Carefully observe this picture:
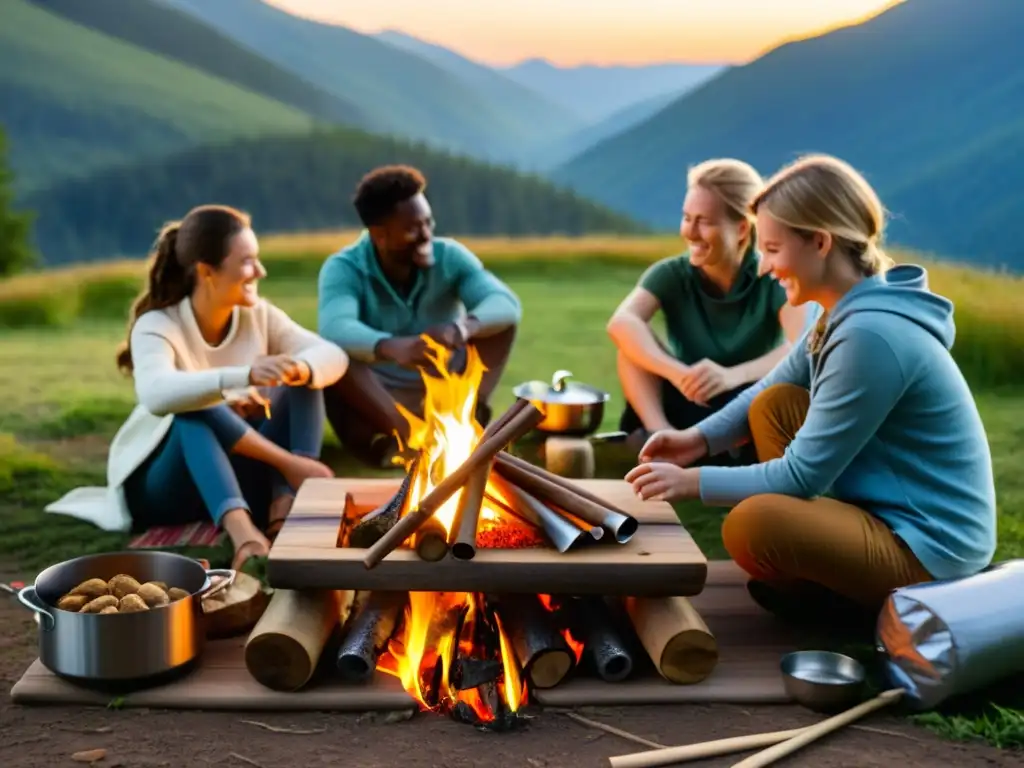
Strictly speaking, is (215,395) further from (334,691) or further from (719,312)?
(719,312)

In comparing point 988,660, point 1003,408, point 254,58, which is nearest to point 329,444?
point 988,660

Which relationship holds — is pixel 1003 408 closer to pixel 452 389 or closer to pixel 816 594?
pixel 816 594

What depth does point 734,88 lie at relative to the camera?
17.9m

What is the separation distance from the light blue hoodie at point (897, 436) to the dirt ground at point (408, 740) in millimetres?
601

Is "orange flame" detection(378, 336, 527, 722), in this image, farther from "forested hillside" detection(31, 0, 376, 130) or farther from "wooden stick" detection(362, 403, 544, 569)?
"forested hillside" detection(31, 0, 376, 130)

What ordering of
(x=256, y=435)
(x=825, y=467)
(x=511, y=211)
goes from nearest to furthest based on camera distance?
(x=825, y=467) → (x=256, y=435) → (x=511, y=211)

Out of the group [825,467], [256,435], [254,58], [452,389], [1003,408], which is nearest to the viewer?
[825,467]

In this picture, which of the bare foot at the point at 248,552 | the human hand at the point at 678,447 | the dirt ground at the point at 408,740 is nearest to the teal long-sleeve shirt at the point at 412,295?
the bare foot at the point at 248,552

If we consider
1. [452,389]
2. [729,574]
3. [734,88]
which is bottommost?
[729,574]

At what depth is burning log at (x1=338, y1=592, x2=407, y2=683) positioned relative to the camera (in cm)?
308

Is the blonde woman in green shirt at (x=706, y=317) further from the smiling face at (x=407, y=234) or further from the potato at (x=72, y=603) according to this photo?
the potato at (x=72, y=603)

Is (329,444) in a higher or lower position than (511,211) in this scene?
lower

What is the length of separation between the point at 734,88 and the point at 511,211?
14.2 feet

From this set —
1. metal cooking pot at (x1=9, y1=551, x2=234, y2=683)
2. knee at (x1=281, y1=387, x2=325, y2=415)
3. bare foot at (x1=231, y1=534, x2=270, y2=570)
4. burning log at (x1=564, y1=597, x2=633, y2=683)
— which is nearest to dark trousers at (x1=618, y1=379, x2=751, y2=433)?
knee at (x1=281, y1=387, x2=325, y2=415)
